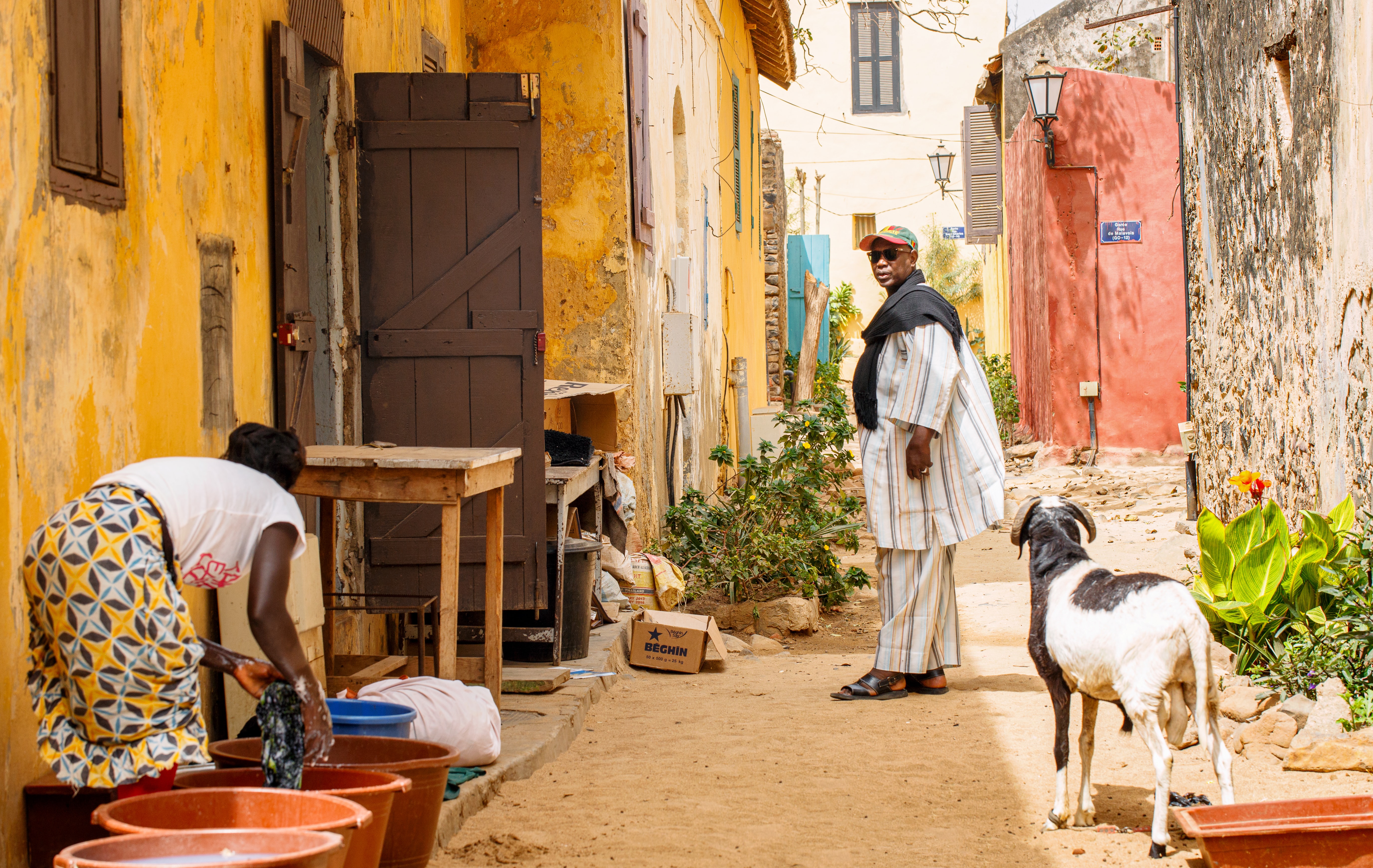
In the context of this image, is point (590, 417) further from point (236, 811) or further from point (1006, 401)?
point (1006, 401)

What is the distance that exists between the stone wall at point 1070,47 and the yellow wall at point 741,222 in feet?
12.2

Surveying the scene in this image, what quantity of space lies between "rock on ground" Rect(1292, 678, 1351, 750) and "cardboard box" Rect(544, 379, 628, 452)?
13.1ft

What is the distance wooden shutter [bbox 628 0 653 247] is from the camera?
7629 millimetres

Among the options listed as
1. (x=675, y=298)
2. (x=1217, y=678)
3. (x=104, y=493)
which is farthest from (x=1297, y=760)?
(x=675, y=298)

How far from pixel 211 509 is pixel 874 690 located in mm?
3536

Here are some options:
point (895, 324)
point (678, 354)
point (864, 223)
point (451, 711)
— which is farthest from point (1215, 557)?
point (864, 223)


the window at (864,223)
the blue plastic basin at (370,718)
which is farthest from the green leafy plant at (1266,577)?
the window at (864,223)

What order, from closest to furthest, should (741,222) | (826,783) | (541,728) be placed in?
(826,783), (541,728), (741,222)

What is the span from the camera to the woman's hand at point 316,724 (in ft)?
9.02

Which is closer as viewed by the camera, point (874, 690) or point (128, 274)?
point (128, 274)

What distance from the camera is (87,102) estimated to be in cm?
314

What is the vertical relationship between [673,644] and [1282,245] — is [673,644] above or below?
below

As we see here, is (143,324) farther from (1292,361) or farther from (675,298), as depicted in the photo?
(675,298)

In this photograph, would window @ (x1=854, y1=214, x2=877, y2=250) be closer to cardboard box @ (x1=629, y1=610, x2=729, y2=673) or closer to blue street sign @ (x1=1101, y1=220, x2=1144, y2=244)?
blue street sign @ (x1=1101, y1=220, x2=1144, y2=244)
